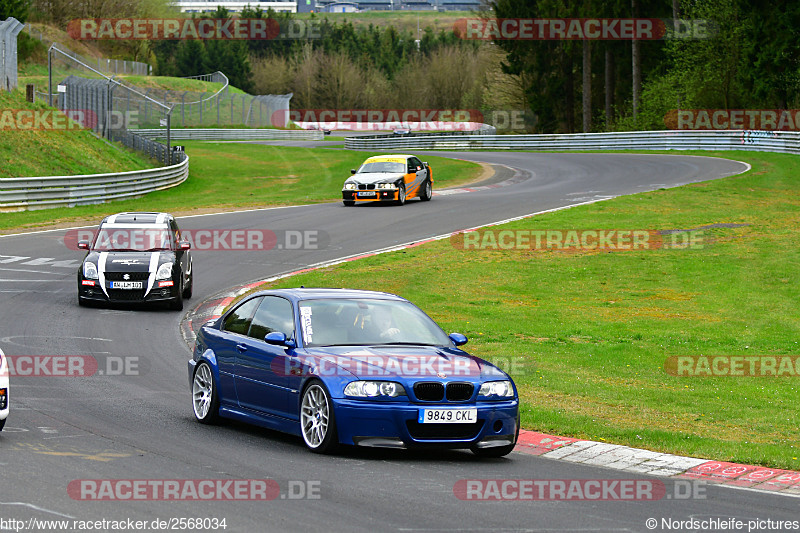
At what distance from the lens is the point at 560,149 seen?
65.0m

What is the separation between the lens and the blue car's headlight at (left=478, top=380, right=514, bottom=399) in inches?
364

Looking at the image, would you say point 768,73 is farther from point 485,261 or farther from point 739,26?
point 485,261

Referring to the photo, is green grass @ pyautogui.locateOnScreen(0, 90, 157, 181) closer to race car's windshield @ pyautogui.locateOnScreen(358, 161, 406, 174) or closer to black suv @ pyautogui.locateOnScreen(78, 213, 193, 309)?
race car's windshield @ pyautogui.locateOnScreen(358, 161, 406, 174)

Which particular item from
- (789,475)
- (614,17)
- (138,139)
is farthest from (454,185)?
(789,475)

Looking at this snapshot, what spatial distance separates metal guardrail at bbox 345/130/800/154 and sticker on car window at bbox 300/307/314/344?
45166mm

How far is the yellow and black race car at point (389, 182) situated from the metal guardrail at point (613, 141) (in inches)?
874

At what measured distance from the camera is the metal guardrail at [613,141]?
5406 cm

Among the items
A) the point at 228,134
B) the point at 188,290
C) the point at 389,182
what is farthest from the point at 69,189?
the point at 228,134

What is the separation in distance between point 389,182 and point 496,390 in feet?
87.7

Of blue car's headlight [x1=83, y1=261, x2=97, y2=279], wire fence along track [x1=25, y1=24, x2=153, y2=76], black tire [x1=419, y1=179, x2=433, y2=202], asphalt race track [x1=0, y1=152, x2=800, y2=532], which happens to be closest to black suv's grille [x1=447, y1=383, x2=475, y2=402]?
asphalt race track [x1=0, y1=152, x2=800, y2=532]

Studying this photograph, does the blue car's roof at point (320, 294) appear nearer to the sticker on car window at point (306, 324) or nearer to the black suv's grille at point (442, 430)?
the sticker on car window at point (306, 324)

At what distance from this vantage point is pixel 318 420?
9.27m

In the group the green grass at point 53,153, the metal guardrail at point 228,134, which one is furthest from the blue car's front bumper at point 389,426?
the metal guardrail at point 228,134

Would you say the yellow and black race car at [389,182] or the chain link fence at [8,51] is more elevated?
the chain link fence at [8,51]
